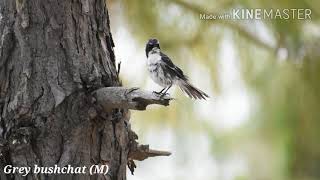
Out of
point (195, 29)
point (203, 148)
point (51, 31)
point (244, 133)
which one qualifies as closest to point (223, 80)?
point (195, 29)

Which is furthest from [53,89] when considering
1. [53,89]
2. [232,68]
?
[232,68]

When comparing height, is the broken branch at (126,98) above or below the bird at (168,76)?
below

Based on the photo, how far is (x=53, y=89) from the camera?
2.27 feet

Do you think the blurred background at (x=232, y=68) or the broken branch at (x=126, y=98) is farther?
the blurred background at (x=232, y=68)

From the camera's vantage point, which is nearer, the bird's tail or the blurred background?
the bird's tail

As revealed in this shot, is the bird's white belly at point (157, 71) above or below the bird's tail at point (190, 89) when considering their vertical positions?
above

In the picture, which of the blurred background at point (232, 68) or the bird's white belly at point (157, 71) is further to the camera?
the blurred background at point (232, 68)

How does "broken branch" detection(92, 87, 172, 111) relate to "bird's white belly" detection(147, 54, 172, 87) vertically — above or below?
below

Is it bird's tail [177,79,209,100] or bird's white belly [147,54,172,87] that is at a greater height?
bird's white belly [147,54,172,87]

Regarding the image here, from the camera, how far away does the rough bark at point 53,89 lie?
0.68m

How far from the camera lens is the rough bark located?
2.24 feet

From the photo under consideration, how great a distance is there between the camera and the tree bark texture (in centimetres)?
68

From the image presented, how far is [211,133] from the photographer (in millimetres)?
1421

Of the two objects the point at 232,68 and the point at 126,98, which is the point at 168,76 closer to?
the point at 126,98
